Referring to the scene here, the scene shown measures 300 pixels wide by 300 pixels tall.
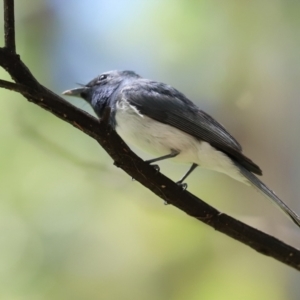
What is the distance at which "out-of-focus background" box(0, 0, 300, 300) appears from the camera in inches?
69.1

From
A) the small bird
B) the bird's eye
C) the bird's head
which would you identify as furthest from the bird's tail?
the bird's eye

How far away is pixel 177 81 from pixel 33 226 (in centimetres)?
83

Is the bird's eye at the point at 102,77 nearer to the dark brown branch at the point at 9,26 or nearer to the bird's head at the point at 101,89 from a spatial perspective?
the bird's head at the point at 101,89

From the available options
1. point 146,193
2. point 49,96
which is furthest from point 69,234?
point 49,96

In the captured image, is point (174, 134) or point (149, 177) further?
point (174, 134)

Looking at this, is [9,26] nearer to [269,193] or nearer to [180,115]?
[180,115]

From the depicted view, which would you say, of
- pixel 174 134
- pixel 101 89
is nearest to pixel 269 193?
pixel 174 134

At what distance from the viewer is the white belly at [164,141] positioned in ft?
3.93

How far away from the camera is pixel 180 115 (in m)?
1.26

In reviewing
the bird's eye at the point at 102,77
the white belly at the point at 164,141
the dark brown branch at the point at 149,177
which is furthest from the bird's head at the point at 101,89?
the dark brown branch at the point at 149,177

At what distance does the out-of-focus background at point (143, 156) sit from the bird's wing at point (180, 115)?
1.46ft

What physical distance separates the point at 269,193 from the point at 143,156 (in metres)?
0.71

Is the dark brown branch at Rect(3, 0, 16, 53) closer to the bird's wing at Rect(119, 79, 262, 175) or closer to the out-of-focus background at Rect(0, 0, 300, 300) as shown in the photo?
the bird's wing at Rect(119, 79, 262, 175)

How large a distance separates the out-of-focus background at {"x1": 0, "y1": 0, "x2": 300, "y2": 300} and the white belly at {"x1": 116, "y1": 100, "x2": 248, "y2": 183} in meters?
0.50
